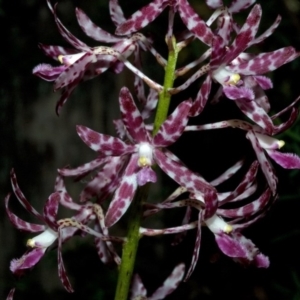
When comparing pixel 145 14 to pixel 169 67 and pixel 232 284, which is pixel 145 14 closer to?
pixel 169 67

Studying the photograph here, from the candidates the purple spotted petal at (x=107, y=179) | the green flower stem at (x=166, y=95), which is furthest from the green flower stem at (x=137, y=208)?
the purple spotted petal at (x=107, y=179)

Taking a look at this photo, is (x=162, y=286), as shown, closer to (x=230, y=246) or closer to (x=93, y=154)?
(x=230, y=246)

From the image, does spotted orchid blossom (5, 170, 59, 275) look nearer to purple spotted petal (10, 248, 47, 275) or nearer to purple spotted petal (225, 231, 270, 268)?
purple spotted petal (10, 248, 47, 275)

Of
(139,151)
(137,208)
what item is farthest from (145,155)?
(137,208)

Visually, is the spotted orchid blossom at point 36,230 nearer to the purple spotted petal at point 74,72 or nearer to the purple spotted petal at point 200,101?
the purple spotted petal at point 74,72

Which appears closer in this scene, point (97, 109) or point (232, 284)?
point (232, 284)

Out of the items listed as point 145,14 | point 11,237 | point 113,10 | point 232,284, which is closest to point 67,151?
point 11,237
